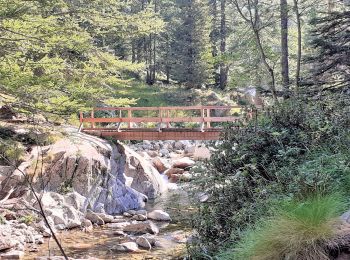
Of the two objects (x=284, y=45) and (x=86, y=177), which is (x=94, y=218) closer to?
(x=86, y=177)

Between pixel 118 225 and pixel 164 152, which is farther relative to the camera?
pixel 164 152

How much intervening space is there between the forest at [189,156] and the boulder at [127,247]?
0.09ft

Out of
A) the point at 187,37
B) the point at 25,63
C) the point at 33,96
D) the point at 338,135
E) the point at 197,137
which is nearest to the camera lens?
the point at 338,135

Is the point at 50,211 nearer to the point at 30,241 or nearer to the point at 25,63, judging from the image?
the point at 30,241

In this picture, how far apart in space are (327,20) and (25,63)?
6.23 m

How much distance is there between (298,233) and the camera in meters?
3.05

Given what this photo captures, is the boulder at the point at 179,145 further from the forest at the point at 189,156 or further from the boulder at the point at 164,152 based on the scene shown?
the forest at the point at 189,156

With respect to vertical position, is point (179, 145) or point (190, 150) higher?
point (179, 145)

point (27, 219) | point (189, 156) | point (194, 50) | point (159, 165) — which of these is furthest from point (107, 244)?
point (194, 50)

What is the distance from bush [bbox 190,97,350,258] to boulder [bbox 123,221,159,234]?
16.0 feet

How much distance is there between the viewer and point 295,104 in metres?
5.24

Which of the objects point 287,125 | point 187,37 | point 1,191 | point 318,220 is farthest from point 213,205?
point 187,37

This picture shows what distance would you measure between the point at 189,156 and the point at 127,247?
1177 cm

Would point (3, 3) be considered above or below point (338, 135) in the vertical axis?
above
